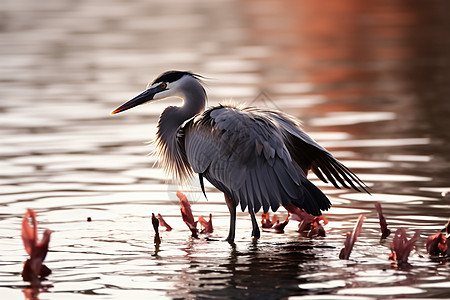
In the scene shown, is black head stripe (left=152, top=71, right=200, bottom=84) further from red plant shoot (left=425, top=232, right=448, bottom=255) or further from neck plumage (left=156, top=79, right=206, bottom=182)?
red plant shoot (left=425, top=232, right=448, bottom=255)

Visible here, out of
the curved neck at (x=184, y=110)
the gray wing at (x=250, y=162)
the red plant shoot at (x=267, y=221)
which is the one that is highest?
the curved neck at (x=184, y=110)

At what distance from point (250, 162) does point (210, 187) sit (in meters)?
2.71

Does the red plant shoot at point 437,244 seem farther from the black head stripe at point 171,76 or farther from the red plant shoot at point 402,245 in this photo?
A: the black head stripe at point 171,76

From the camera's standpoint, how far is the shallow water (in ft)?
24.1

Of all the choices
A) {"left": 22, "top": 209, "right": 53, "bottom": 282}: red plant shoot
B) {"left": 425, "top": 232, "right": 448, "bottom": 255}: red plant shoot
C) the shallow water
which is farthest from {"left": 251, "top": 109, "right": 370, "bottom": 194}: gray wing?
{"left": 22, "top": 209, "right": 53, "bottom": 282}: red plant shoot

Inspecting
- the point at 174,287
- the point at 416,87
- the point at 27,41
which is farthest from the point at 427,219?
the point at 27,41

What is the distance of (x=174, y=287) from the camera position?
7082 millimetres

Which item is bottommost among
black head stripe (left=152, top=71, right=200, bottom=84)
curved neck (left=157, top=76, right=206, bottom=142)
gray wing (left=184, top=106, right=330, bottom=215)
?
gray wing (left=184, top=106, right=330, bottom=215)

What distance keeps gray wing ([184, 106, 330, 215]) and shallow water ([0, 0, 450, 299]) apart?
45 centimetres

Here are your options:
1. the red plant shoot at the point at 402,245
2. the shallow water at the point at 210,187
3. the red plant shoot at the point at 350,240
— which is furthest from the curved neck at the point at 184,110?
the red plant shoot at the point at 402,245

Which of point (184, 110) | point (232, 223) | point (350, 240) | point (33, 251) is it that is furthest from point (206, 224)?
point (33, 251)

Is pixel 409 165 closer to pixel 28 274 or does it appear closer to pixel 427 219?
pixel 427 219

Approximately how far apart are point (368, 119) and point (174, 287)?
7.77 meters

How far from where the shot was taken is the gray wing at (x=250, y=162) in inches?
318
